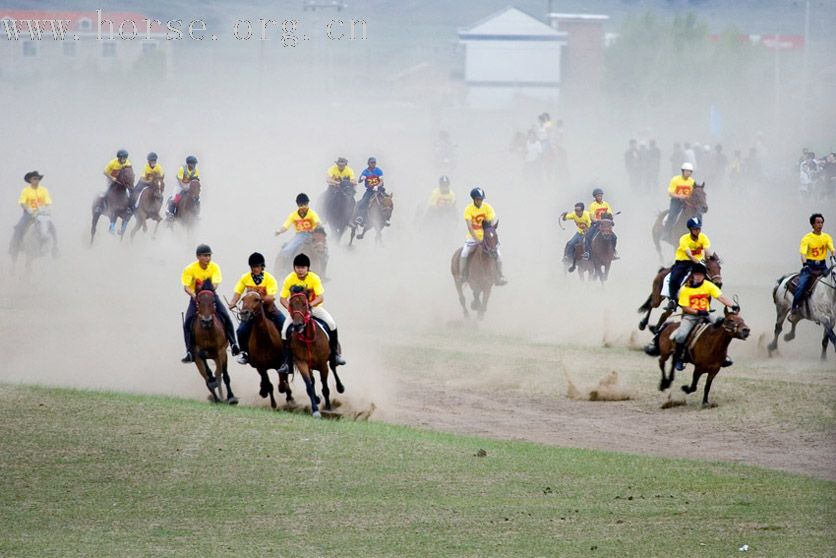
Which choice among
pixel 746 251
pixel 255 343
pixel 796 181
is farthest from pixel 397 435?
pixel 796 181

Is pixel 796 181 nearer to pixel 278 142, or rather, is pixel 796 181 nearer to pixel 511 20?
pixel 278 142

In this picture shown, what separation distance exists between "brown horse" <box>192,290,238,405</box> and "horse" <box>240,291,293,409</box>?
1.38 feet

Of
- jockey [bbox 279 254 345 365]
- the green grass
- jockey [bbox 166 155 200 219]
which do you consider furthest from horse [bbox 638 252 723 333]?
jockey [bbox 166 155 200 219]

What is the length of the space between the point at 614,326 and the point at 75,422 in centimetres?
1726

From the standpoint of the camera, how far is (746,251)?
186 feet

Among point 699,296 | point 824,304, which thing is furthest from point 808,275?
point 699,296

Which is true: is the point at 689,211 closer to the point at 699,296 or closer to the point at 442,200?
the point at 442,200

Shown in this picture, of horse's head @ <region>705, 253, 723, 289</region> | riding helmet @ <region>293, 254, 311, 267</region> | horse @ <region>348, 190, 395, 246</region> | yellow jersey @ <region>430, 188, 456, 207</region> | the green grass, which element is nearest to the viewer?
the green grass

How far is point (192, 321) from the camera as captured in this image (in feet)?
74.4

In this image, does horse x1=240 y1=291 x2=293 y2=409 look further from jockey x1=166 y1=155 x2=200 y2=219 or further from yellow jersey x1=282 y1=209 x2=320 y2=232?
jockey x1=166 y1=155 x2=200 y2=219

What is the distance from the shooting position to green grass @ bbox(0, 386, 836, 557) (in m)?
15.6

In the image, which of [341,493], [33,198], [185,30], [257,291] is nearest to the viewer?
[341,493]

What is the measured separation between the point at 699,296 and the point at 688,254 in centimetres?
241

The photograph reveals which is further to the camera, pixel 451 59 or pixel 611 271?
pixel 451 59
